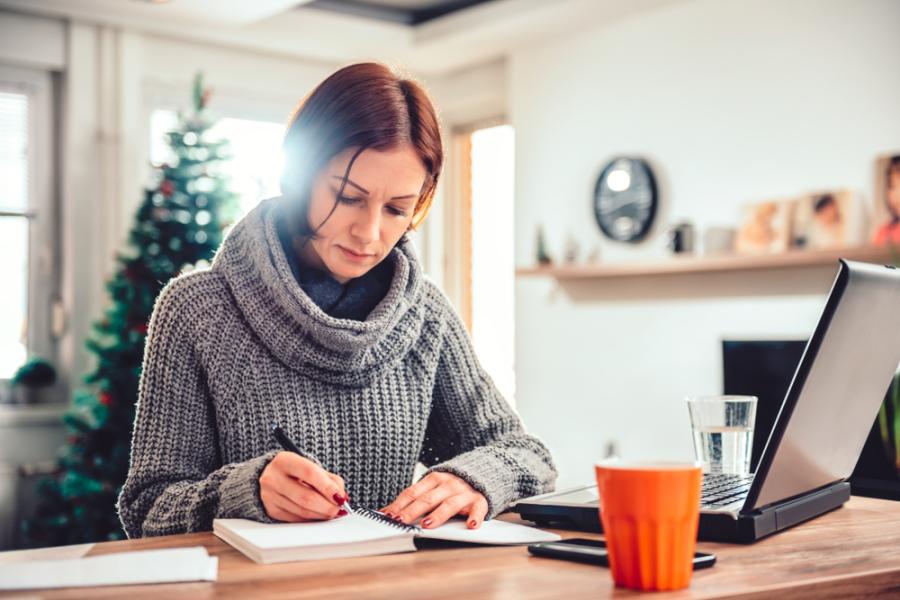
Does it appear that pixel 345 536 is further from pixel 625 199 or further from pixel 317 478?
pixel 625 199

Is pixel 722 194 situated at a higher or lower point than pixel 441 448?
higher

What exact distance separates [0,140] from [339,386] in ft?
11.5

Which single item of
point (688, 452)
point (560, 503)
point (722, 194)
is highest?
point (722, 194)

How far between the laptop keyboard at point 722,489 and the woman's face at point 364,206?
1.85ft

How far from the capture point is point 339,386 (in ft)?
4.99

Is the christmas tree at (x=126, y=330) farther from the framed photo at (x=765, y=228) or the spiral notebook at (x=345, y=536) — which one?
the spiral notebook at (x=345, y=536)

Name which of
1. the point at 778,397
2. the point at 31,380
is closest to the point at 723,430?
the point at 778,397

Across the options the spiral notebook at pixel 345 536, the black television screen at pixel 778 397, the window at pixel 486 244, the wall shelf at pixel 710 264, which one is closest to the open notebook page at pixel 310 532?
the spiral notebook at pixel 345 536

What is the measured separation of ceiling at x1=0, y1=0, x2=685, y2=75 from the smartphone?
346 cm

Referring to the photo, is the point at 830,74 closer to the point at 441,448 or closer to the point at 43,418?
the point at 441,448

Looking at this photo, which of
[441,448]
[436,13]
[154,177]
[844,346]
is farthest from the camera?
[436,13]

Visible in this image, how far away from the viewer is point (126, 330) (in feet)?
13.3

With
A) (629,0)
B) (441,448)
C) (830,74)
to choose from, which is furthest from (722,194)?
(441,448)

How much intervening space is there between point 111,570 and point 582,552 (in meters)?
0.43
